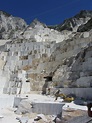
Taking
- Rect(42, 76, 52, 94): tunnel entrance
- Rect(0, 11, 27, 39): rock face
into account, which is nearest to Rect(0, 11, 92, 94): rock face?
Rect(42, 76, 52, 94): tunnel entrance

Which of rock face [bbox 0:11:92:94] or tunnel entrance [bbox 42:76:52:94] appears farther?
tunnel entrance [bbox 42:76:52:94]

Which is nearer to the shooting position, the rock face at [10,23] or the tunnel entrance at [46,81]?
the tunnel entrance at [46,81]

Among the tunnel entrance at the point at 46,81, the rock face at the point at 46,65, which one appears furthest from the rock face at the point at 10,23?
the tunnel entrance at the point at 46,81

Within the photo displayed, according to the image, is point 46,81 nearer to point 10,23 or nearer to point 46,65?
point 46,65

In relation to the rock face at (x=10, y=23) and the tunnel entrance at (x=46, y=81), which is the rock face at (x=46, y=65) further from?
the rock face at (x=10, y=23)

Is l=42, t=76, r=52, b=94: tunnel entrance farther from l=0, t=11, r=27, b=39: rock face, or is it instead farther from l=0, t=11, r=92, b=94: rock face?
l=0, t=11, r=27, b=39: rock face

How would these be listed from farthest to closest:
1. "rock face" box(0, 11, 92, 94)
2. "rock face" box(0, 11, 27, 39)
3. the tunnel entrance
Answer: "rock face" box(0, 11, 27, 39), the tunnel entrance, "rock face" box(0, 11, 92, 94)

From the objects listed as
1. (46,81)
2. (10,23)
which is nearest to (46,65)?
(46,81)

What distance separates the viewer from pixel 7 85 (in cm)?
2261

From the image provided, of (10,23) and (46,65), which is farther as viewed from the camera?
(10,23)

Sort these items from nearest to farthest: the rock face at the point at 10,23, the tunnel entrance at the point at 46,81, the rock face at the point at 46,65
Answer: the rock face at the point at 46,65, the tunnel entrance at the point at 46,81, the rock face at the point at 10,23

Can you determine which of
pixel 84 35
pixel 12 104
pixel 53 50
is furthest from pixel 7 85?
pixel 84 35

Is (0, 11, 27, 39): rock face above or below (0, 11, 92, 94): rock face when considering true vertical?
above

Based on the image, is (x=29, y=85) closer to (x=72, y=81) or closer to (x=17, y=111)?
(x=72, y=81)
